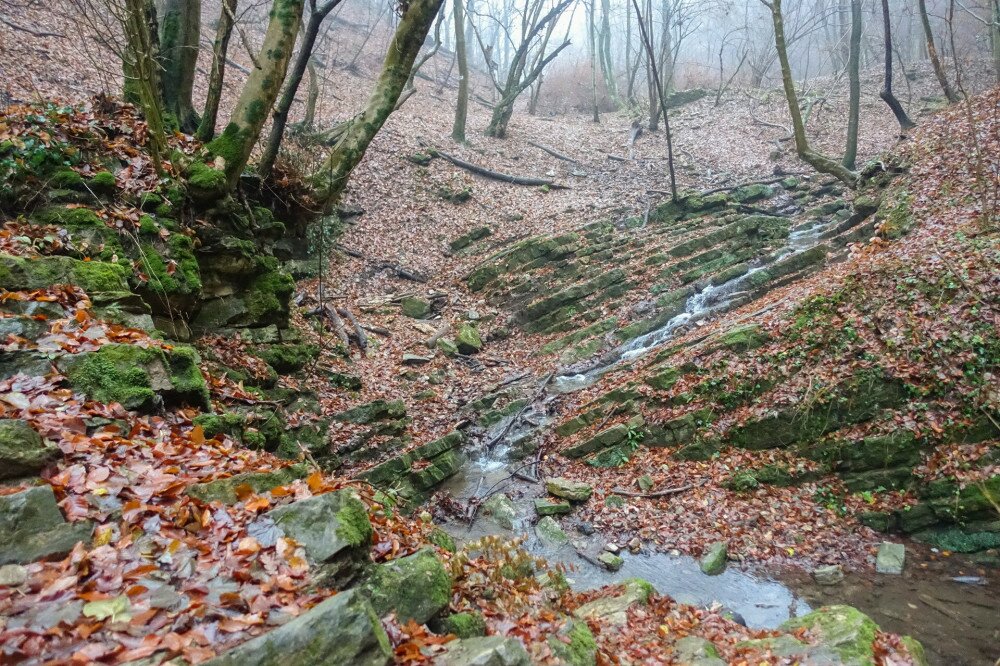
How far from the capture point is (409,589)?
3402mm

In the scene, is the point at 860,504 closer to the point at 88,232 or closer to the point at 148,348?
the point at 148,348

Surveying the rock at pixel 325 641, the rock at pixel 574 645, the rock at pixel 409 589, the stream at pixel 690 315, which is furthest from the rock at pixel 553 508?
the rock at pixel 325 641

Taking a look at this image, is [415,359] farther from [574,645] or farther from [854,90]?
[854,90]

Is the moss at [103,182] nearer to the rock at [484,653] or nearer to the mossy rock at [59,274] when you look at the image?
the mossy rock at [59,274]

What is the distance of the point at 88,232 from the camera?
5.96 m

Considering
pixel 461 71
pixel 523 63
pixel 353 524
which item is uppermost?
pixel 523 63

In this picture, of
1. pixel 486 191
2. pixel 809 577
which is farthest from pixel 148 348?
pixel 486 191

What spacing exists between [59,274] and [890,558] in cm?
980

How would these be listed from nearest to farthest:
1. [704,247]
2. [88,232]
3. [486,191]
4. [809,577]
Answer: [88,232], [809,577], [704,247], [486,191]

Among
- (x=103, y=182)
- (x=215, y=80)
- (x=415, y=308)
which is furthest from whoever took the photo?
(x=415, y=308)

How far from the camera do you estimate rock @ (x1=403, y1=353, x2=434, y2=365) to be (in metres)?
11.9

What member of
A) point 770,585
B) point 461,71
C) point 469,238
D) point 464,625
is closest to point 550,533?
point 770,585

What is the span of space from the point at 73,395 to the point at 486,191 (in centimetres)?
1755

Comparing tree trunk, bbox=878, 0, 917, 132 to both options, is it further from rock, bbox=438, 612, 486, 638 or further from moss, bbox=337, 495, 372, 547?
moss, bbox=337, 495, 372, 547
